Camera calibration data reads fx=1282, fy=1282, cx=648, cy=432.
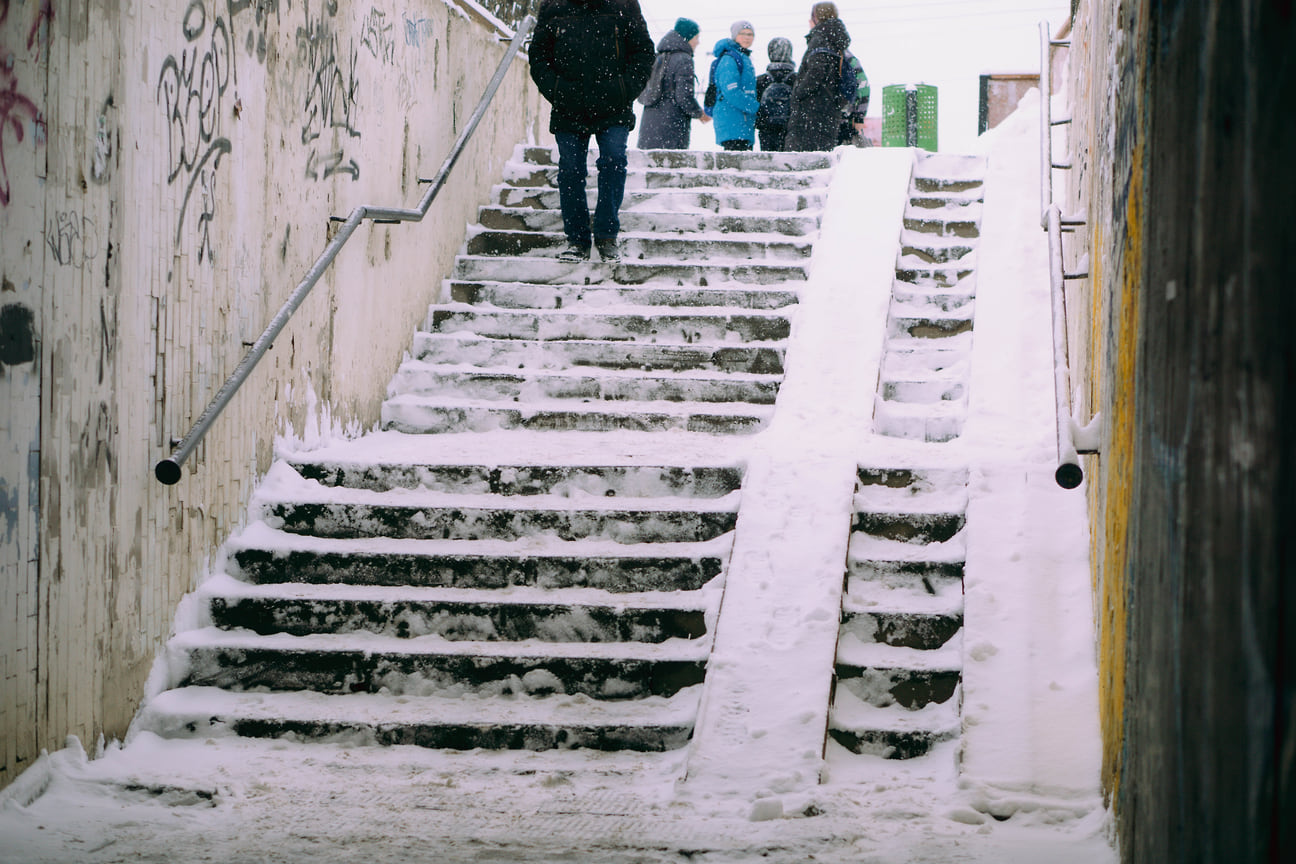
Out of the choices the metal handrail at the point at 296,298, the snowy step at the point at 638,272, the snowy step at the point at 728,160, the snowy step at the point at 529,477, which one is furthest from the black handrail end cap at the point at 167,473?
the snowy step at the point at 728,160

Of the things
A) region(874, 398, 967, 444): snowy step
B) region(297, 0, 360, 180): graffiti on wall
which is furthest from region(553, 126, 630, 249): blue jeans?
region(874, 398, 967, 444): snowy step

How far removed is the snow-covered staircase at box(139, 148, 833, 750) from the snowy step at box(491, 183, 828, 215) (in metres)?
0.52

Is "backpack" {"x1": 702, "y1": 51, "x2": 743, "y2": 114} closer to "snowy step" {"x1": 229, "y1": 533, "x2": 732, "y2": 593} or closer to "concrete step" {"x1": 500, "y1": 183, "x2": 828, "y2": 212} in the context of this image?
"concrete step" {"x1": 500, "y1": 183, "x2": 828, "y2": 212}

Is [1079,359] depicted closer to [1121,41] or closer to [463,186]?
[1121,41]

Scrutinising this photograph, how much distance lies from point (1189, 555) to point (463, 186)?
5.91 metres

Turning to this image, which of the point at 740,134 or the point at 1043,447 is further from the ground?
the point at 740,134

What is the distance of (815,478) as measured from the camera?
196 inches

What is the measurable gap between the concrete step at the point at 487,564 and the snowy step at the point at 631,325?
183 centimetres

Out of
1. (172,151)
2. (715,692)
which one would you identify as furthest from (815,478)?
(172,151)

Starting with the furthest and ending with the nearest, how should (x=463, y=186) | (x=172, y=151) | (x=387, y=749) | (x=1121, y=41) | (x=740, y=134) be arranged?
(x=740, y=134) → (x=463, y=186) → (x=172, y=151) → (x=387, y=749) → (x=1121, y=41)

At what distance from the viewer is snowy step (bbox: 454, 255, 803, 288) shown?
6.90 meters

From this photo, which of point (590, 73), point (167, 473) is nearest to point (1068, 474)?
point (167, 473)

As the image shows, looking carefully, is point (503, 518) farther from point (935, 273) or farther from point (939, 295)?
point (935, 273)

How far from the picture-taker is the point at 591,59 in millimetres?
6691
